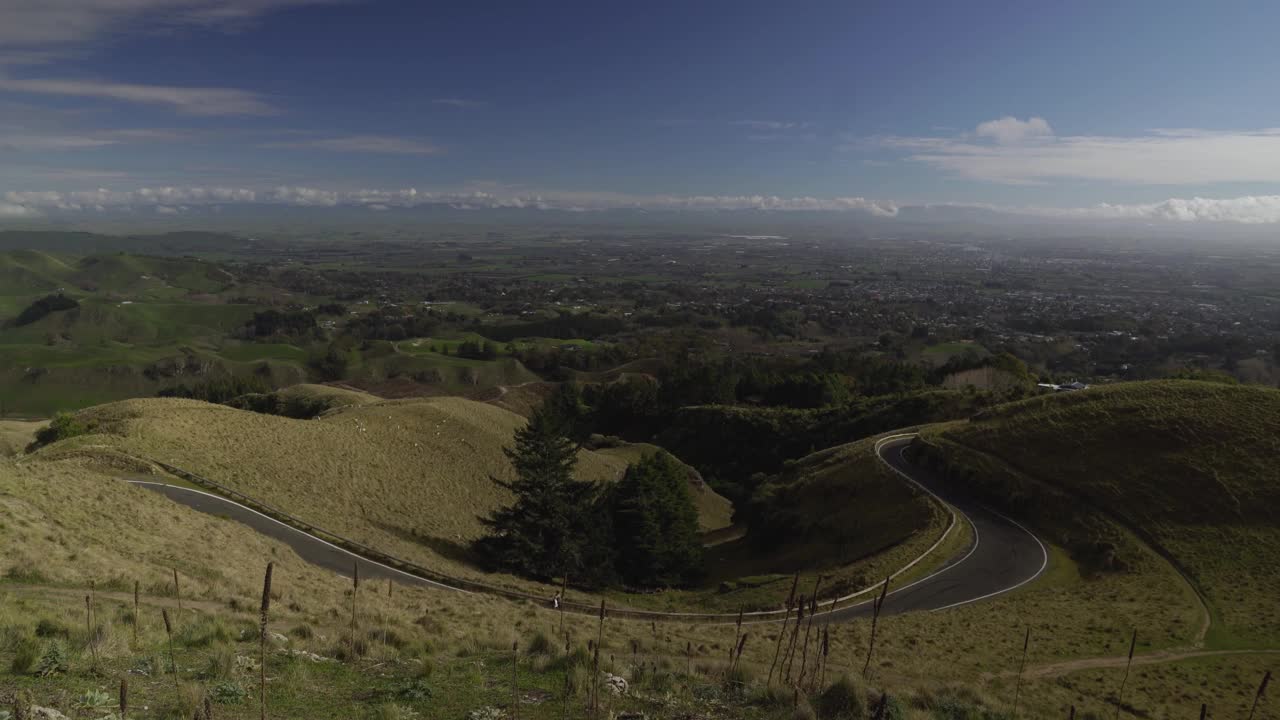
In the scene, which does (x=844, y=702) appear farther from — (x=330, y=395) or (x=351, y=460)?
(x=330, y=395)

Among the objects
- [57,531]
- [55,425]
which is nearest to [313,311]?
[55,425]

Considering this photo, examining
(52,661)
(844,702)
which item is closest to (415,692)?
(52,661)

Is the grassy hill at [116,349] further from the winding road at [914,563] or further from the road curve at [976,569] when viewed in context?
the road curve at [976,569]

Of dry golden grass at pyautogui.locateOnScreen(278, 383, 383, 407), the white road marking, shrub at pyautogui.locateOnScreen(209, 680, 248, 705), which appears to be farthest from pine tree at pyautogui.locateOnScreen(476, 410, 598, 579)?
dry golden grass at pyautogui.locateOnScreen(278, 383, 383, 407)

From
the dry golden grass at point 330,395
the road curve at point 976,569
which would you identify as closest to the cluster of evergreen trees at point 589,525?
the road curve at point 976,569

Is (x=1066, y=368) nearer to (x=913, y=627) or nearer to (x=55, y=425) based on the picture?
(x=913, y=627)

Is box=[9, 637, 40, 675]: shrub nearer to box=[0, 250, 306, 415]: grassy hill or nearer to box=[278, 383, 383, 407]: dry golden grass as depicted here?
box=[278, 383, 383, 407]: dry golden grass
